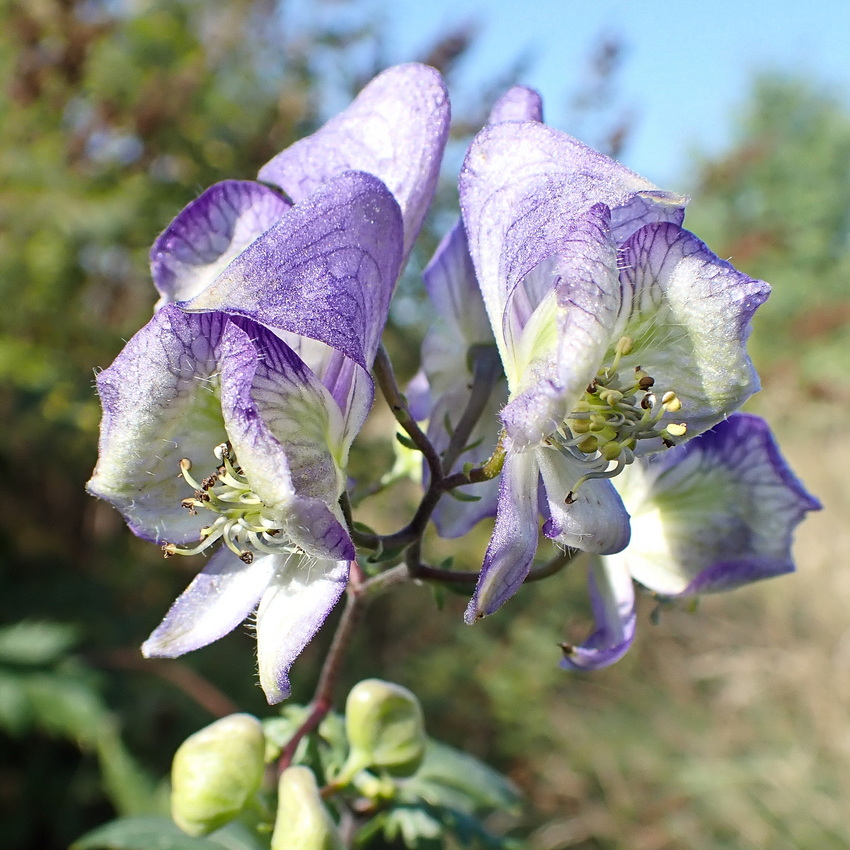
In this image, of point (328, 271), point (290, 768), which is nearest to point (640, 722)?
point (290, 768)

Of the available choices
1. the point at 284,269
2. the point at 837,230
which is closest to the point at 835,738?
the point at 284,269

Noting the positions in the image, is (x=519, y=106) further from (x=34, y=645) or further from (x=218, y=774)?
(x=34, y=645)

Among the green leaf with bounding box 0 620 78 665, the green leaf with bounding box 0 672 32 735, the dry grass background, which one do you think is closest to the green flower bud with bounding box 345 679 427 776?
the green leaf with bounding box 0 672 32 735

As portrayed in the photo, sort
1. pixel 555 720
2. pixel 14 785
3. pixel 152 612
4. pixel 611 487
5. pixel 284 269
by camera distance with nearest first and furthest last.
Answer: pixel 284 269, pixel 611 487, pixel 14 785, pixel 152 612, pixel 555 720

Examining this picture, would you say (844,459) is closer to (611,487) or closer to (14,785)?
(14,785)

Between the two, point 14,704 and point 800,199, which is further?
point 800,199

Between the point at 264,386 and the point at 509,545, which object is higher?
the point at 264,386

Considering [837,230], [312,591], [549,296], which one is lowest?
[837,230]

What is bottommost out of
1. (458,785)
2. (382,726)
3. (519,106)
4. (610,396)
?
(458,785)
